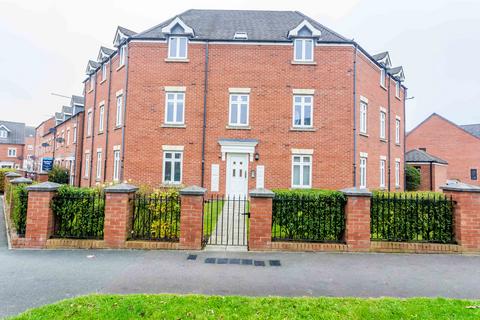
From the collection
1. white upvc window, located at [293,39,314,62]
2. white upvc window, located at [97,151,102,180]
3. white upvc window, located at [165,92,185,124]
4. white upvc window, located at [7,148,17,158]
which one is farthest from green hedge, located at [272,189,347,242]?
white upvc window, located at [7,148,17,158]

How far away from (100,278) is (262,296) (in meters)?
2.98

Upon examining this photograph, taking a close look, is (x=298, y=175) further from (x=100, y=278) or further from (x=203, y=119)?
(x=100, y=278)

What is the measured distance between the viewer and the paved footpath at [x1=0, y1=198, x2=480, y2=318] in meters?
4.60

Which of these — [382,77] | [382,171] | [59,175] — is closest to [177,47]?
[382,77]

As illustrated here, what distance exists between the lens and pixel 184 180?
49.4ft

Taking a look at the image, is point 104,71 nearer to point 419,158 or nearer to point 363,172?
point 363,172

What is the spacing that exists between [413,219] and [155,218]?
6.81 metres

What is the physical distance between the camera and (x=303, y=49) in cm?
1548

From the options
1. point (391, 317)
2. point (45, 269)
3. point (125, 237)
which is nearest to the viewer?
point (391, 317)

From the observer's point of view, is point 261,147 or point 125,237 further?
point 261,147

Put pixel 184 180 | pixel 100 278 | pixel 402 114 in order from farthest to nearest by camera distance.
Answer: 1. pixel 402 114
2. pixel 184 180
3. pixel 100 278

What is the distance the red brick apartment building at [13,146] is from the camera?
56.0 metres

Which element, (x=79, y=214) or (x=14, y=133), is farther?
(x=14, y=133)

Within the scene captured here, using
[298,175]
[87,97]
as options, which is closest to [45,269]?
[298,175]
